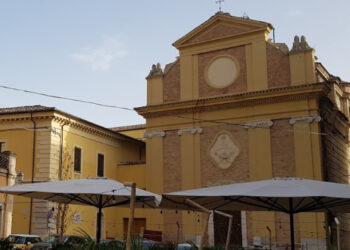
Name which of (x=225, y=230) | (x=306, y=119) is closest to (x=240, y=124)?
(x=306, y=119)

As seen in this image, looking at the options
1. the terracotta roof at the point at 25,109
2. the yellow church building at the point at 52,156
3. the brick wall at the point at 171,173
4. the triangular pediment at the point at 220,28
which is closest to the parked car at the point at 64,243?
the yellow church building at the point at 52,156

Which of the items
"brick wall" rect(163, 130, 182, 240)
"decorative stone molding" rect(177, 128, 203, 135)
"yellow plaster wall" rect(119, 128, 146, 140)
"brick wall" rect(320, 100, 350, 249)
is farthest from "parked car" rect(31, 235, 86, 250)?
"yellow plaster wall" rect(119, 128, 146, 140)

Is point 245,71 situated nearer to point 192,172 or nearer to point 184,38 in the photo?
point 184,38

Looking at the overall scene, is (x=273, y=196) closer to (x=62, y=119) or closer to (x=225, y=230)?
(x=225, y=230)

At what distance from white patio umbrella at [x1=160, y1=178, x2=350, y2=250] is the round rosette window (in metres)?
15.2

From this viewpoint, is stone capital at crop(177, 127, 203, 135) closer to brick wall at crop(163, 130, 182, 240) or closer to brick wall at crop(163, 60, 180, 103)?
brick wall at crop(163, 130, 182, 240)

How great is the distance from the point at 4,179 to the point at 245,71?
1255cm

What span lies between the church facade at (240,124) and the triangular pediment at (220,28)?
5cm

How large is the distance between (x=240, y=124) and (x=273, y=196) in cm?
1661

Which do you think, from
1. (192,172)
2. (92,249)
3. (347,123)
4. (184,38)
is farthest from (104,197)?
(347,123)

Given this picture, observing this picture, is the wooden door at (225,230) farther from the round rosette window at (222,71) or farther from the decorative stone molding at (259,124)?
the round rosette window at (222,71)

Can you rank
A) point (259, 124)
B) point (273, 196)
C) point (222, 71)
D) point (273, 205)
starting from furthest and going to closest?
point (222, 71) → point (259, 124) → point (273, 205) → point (273, 196)

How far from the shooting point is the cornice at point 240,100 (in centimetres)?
2294

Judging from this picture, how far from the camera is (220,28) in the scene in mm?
25969
